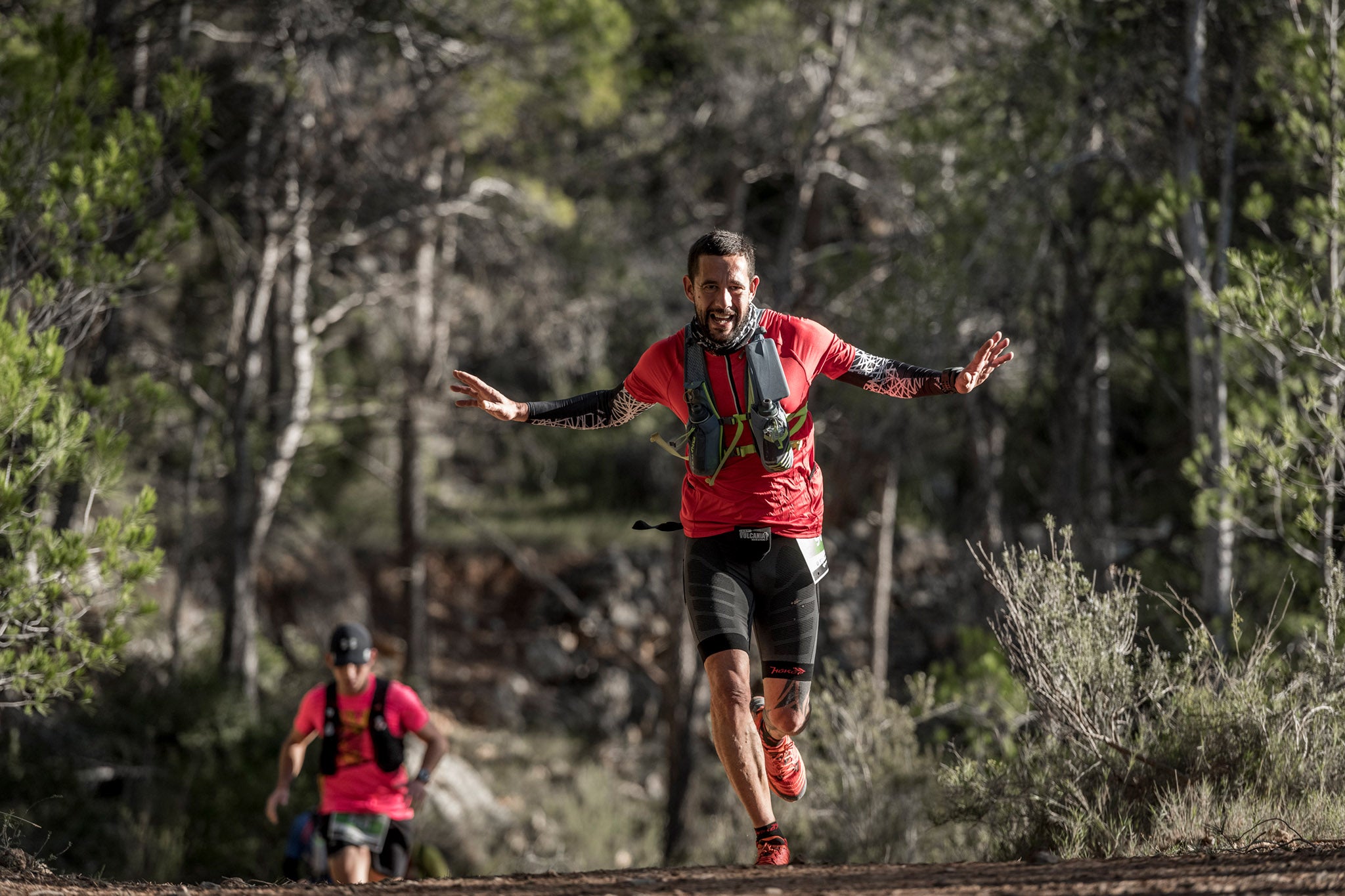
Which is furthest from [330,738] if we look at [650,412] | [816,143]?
[650,412]

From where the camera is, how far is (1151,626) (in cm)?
1063

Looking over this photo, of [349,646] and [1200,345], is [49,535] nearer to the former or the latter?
[349,646]

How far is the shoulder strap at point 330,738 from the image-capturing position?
6574 millimetres

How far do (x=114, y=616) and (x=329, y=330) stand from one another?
13.0 m

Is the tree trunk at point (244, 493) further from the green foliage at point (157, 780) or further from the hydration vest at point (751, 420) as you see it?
the hydration vest at point (751, 420)

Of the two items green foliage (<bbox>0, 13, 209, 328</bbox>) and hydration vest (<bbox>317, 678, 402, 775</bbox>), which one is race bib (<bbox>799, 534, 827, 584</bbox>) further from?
green foliage (<bbox>0, 13, 209, 328</bbox>)

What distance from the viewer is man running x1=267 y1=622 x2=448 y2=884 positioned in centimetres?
648

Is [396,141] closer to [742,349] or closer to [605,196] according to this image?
[605,196]

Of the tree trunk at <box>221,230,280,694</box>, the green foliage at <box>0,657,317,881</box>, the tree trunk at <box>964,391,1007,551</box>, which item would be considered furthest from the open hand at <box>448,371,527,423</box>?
the tree trunk at <box>964,391,1007,551</box>

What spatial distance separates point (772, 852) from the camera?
15.9 feet

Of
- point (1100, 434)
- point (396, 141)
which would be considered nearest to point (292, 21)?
point (396, 141)

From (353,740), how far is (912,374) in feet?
11.6

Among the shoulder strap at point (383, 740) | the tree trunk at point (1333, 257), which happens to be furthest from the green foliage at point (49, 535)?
the tree trunk at point (1333, 257)

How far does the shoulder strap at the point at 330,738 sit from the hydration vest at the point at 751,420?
2.96 meters
